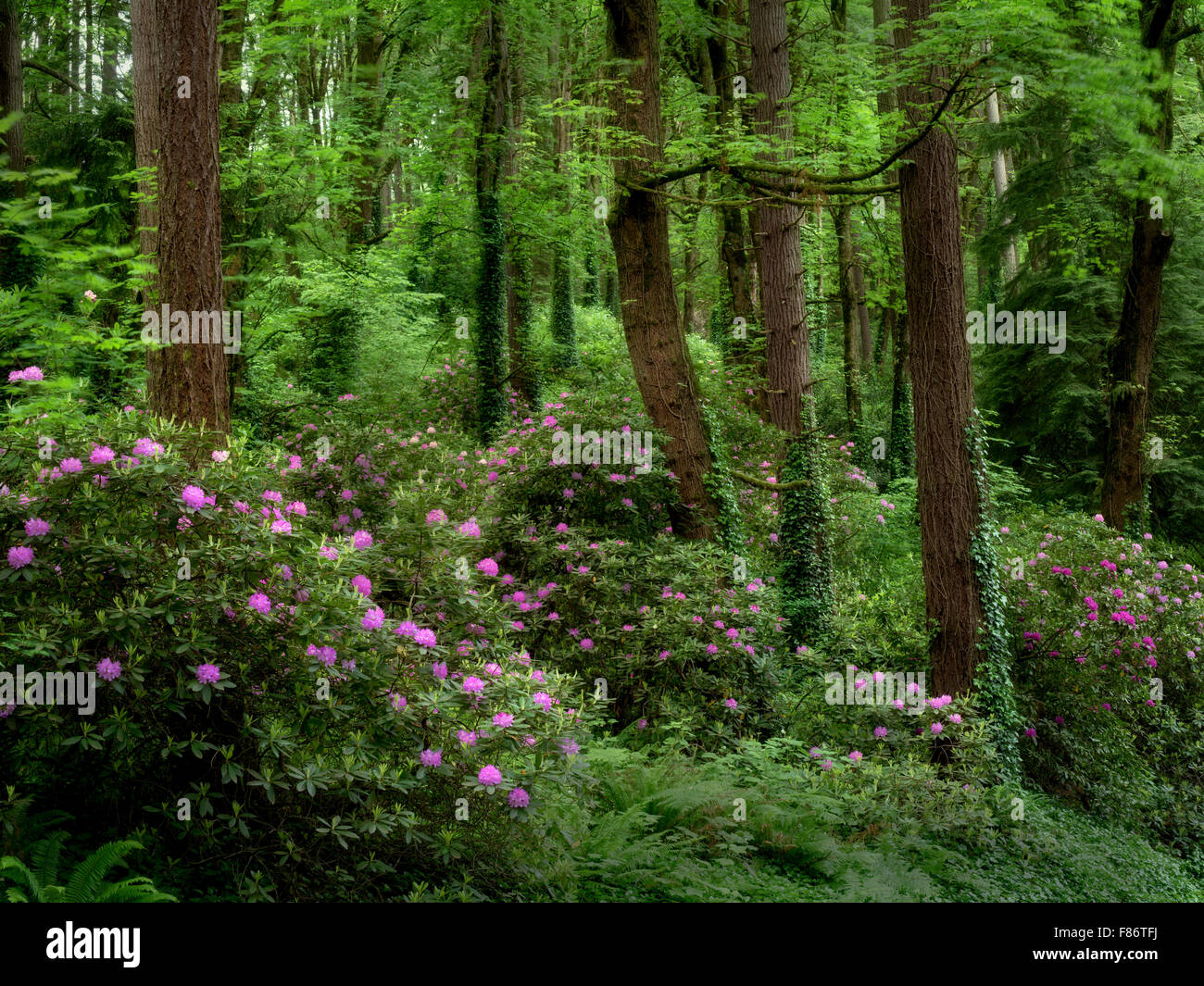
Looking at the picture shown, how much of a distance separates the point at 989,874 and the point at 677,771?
2.14m

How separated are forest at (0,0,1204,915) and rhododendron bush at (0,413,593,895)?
0.02 meters

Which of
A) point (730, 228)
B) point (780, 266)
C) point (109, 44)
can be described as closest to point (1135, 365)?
point (780, 266)

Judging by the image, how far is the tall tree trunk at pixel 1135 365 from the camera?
11406 millimetres

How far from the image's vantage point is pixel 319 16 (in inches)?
443

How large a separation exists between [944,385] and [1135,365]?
6.64 m

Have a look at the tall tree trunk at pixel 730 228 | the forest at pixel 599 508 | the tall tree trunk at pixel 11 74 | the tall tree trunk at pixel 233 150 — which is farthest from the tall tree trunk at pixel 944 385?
the tall tree trunk at pixel 11 74

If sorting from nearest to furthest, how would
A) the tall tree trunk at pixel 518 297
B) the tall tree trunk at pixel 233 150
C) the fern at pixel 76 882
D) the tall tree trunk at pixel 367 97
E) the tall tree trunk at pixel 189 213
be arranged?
the fern at pixel 76 882 → the tall tree trunk at pixel 189 213 → the tall tree trunk at pixel 233 150 → the tall tree trunk at pixel 518 297 → the tall tree trunk at pixel 367 97

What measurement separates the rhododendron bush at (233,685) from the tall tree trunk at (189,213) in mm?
1468

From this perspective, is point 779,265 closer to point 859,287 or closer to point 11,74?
point 11,74

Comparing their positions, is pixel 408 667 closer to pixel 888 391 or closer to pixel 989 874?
pixel 989 874

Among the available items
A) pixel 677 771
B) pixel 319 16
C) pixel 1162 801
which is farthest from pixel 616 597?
pixel 319 16

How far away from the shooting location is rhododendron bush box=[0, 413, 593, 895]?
3057mm

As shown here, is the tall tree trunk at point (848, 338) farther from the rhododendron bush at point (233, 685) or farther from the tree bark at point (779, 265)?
the rhododendron bush at point (233, 685)

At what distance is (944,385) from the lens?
23.1ft
